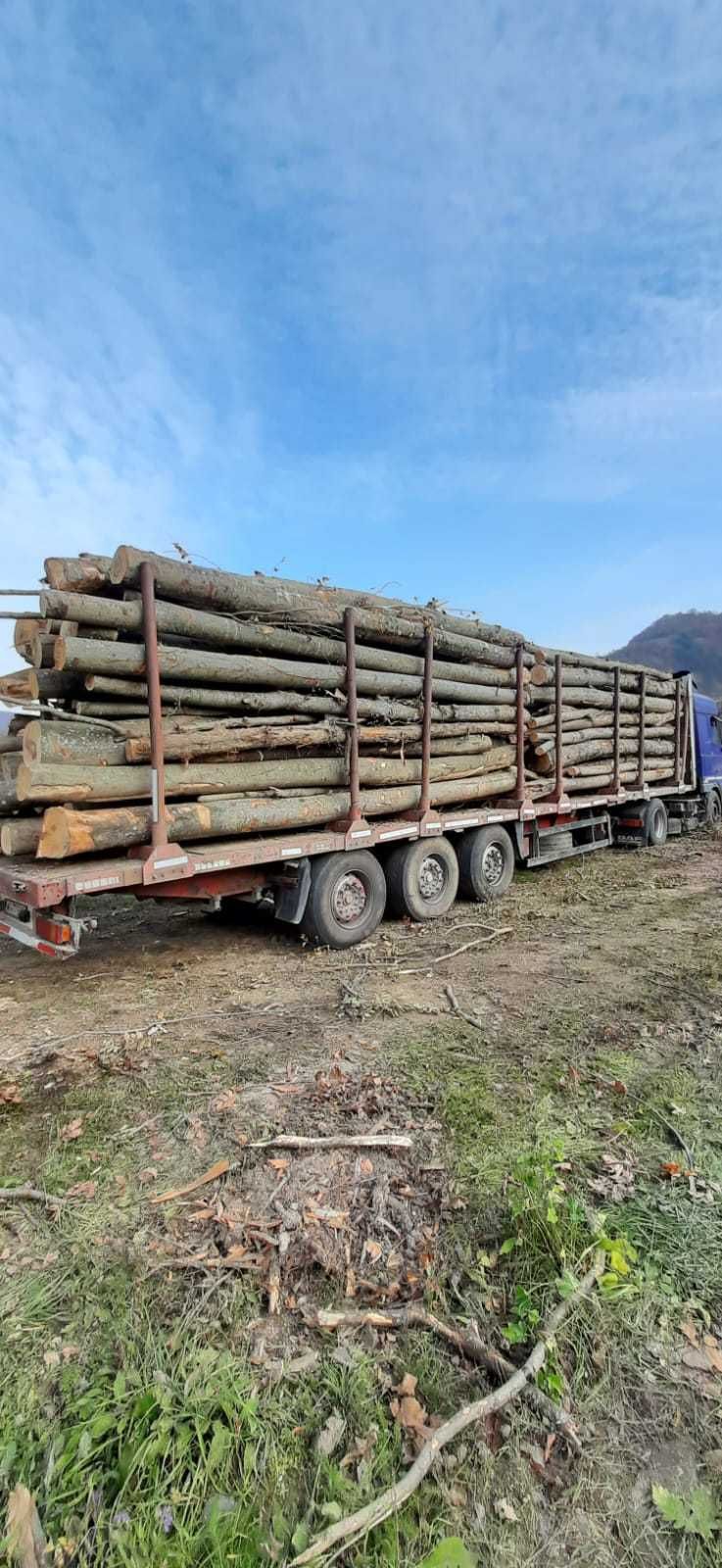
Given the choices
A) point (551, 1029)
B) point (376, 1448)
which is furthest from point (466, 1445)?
point (551, 1029)

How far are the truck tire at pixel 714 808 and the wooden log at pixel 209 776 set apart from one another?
36.9ft

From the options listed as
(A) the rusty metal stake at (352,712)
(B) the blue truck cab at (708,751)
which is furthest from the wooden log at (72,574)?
(B) the blue truck cab at (708,751)

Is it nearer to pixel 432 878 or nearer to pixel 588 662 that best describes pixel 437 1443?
pixel 432 878

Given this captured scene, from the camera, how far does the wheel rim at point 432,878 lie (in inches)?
314

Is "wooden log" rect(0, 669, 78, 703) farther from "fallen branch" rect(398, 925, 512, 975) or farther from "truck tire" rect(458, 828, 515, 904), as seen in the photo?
"truck tire" rect(458, 828, 515, 904)

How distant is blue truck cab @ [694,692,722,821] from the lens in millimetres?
15906

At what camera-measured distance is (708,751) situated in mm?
16375

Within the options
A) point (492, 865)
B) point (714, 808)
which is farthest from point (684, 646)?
point (492, 865)

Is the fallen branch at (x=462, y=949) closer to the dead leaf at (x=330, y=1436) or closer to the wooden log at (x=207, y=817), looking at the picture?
the wooden log at (x=207, y=817)

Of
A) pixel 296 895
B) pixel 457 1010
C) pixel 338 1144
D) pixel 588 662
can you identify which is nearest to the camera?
pixel 338 1144

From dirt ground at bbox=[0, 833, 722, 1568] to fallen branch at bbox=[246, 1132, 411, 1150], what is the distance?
0.05 meters

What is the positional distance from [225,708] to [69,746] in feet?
4.94

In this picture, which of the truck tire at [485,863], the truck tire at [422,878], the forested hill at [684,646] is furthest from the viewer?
the forested hill at [684,646]

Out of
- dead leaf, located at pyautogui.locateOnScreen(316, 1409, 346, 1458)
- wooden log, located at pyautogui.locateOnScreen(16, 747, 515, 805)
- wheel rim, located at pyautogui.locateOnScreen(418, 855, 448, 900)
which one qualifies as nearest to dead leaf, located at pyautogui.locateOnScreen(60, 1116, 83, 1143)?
dead leaf, located at pyautogui.locateOnScreen(316, 1409, 346, 1458)
